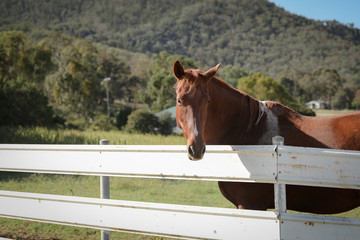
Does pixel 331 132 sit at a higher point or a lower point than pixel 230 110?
lower

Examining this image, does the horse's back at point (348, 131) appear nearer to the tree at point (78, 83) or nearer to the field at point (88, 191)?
the field at point (88, 191)

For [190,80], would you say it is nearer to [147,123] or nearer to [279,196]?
[279,196]

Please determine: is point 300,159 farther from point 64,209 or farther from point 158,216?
point 64,209

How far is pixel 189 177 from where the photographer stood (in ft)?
7.65

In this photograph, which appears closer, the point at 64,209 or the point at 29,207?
the point at 64,209

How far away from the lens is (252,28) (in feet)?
631

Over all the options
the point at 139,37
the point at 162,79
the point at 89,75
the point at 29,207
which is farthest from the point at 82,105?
the point at 139,37

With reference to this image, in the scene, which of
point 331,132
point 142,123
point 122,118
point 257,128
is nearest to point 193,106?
point 257,128

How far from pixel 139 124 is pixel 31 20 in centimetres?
19697

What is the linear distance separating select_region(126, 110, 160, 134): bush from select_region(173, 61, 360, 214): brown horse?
26.0m

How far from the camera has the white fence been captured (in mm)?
1958

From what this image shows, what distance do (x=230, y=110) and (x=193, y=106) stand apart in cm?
62

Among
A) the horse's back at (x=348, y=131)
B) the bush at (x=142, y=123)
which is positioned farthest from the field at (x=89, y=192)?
the bush at (x=142, y=123)

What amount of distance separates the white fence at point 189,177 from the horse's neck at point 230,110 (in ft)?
1.66
